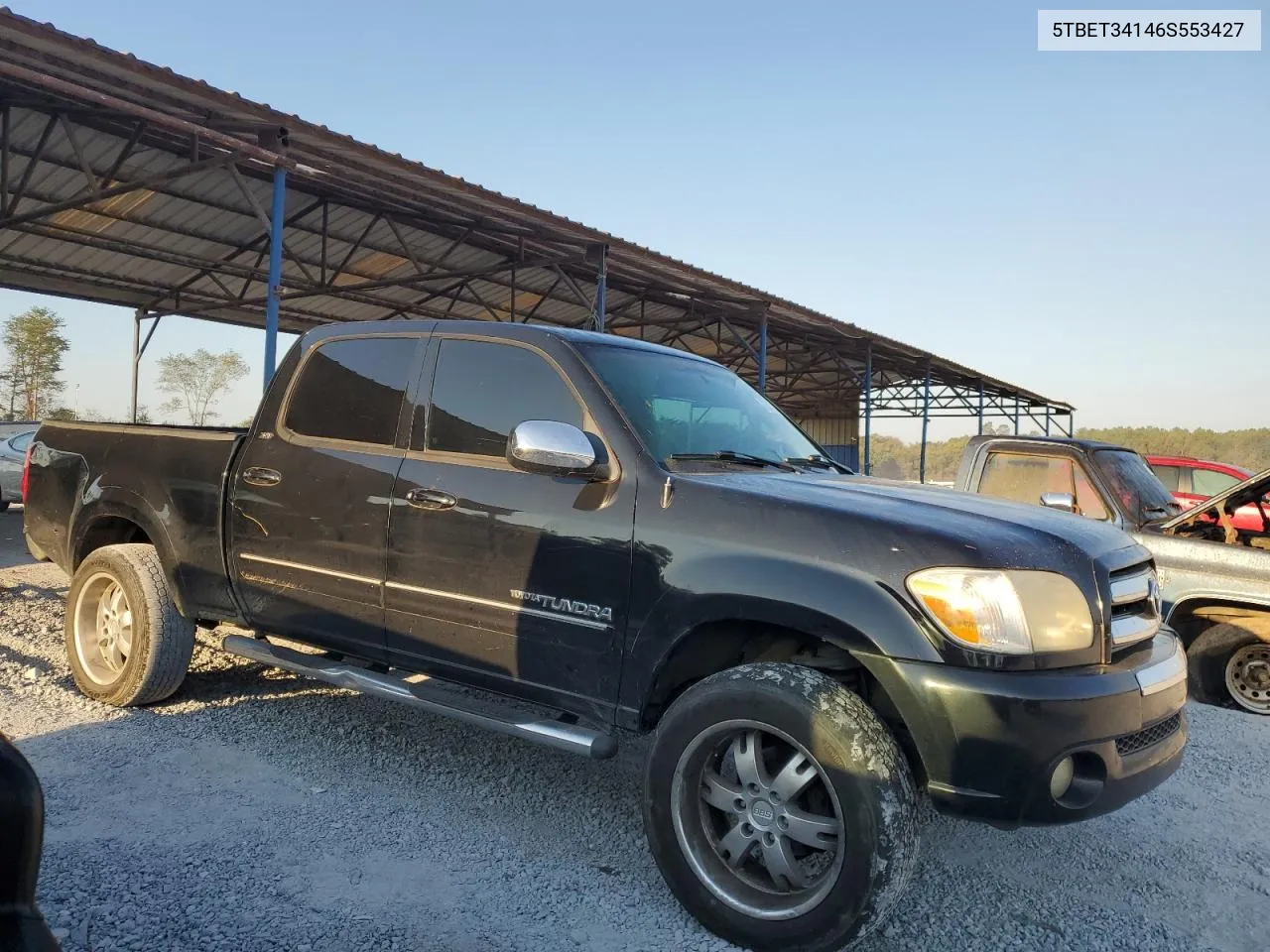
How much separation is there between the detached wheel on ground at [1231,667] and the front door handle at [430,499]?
194 inches

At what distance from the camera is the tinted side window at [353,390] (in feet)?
12.1

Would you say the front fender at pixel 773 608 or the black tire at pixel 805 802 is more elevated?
the front fender at pixel 773 608

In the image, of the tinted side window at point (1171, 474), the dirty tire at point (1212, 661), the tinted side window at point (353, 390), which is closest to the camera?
the tinted side window at point (353, 390)

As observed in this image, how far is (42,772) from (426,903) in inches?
77.1

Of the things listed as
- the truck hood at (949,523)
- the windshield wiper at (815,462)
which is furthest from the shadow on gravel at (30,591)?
the truck hood at (949,523)

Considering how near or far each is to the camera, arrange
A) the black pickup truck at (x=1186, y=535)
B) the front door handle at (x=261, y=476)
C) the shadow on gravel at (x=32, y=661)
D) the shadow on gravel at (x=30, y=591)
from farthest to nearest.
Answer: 1. the shadow on gravel at (x=30, y=591)
2. the black pickup truck at (x=1186, y=535)
3. the shadow on gravel at (x=32, y=661)
4. the front door handle at (x=261, y=476)

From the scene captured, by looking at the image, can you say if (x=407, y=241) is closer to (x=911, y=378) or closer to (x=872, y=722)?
(x=872, y=722)

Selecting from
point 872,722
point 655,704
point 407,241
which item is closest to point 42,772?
point 655,704

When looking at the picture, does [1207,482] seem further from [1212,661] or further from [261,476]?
[261,476]

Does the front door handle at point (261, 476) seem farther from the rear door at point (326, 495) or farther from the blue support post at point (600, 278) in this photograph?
the blue support post at point (600, 278)

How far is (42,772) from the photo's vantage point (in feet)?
11.5

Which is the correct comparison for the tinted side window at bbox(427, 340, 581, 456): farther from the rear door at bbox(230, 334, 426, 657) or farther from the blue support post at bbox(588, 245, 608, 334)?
the blue support post at bbox(588, 245, 608, 334)

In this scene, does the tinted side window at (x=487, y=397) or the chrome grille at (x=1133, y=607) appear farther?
the tinted side window at (x=487, y=397)

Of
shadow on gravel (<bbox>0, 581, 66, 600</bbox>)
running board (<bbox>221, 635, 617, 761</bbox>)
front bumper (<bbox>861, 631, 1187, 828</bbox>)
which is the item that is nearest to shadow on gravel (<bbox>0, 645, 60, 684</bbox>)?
running board (<bbox>221, 635, 617, 761</bbox>)
